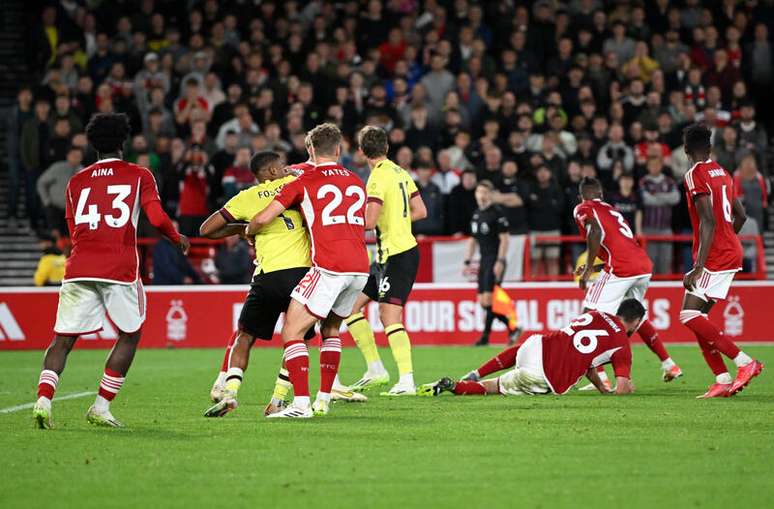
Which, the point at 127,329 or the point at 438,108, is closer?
the point at 127,329

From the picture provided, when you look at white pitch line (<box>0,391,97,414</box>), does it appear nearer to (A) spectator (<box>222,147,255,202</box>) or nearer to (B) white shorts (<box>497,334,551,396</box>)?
(B) white shorts (<box>497,334,551,396</box>)

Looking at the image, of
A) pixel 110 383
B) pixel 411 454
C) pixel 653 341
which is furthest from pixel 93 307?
pixel 653 341

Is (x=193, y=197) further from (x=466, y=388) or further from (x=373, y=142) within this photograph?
(x=466, y=388)

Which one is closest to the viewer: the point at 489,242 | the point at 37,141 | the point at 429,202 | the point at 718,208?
the point at 718,208

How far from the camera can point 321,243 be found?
32.0 feet

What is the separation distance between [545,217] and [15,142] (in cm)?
947

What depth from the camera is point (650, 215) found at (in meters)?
21.2

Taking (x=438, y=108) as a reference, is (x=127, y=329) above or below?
below

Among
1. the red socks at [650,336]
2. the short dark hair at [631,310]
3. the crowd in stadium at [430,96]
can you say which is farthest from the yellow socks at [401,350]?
the crowd in stadium at [430,96]

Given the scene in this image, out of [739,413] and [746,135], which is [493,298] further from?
[739,413]

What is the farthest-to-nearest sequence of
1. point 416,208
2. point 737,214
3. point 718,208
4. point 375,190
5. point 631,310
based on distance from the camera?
point 631,310 → point 416,208 → point 375,190 → point 737,214 → point 718,208

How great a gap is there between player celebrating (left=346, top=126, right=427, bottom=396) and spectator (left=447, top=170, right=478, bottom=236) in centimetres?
900

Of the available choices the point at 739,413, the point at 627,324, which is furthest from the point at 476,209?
the point at 739,413

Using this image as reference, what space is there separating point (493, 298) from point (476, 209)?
1616 millimetres
